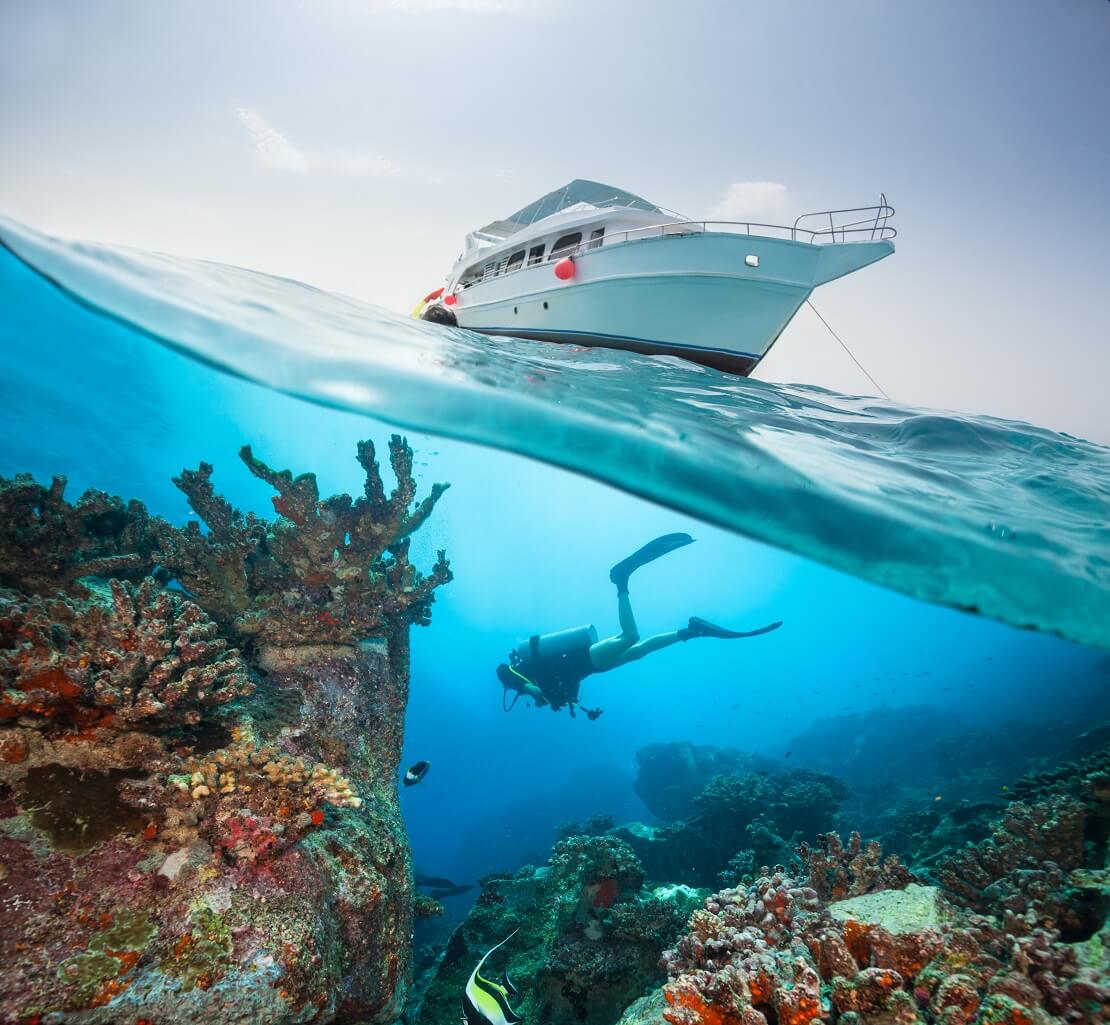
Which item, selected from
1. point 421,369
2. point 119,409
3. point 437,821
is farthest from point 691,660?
point 421,369

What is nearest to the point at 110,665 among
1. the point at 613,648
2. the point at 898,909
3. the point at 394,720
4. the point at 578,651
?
the point at 394,720

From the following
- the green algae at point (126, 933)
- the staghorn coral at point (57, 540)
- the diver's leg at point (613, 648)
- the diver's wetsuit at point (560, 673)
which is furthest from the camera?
the diver's wetsuit at point (560, 673)

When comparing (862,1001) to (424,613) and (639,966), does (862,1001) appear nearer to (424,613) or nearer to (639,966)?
(639,966)

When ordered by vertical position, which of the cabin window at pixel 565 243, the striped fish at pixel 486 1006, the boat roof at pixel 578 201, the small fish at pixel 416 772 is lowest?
the small fish at pixel 416 772

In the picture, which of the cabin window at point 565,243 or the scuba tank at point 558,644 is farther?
the scuba tank at point 558,644

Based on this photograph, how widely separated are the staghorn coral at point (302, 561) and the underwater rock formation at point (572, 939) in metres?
4.22

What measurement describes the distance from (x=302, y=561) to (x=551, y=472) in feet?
47.8

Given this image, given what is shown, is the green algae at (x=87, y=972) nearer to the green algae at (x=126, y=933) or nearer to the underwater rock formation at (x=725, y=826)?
the green algae at (x=126, y=933)

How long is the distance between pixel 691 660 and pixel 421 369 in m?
98.6

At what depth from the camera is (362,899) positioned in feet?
11.2

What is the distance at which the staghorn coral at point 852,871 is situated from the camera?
4473 millimetres

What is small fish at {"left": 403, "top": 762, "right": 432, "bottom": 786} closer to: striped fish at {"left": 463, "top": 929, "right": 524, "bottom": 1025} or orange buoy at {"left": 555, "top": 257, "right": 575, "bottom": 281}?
striped fish at {"left": 463, "top": 929, "right": 524, "bottom": 1025}

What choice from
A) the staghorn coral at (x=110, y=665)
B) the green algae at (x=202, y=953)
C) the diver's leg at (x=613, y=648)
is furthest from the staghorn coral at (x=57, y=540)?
the diver's leg at (x=613, y=648)

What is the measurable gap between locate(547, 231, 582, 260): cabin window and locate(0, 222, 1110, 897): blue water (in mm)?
2237
